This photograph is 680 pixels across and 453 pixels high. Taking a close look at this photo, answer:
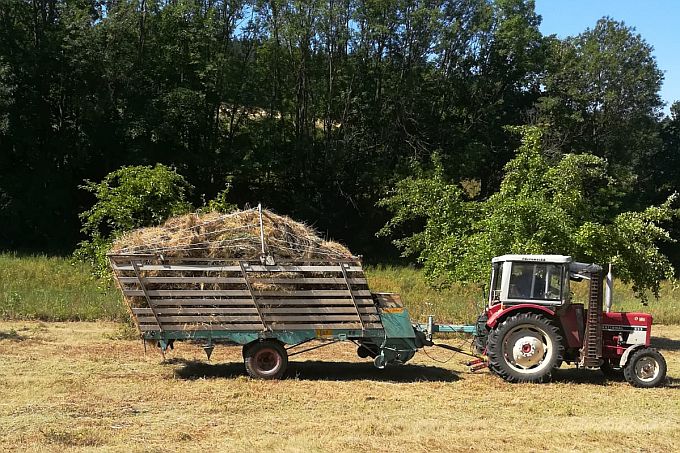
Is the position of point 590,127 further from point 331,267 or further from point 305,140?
point 331,267

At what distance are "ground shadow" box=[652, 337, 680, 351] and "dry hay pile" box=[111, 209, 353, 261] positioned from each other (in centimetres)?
1002

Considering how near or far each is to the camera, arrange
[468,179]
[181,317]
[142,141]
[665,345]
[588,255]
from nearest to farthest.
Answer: [181,317] → [588,255] → [665,345] → [142,141] → [468,179]

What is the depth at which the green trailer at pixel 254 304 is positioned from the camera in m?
10.3

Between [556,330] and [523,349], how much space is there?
61 cm

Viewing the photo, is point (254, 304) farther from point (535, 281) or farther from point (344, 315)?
point (535, 281)

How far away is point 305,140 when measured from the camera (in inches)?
1405

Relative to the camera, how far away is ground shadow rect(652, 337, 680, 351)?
16.6 m

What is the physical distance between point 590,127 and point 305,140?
15378 millimetres

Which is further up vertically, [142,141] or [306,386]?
[142,141]

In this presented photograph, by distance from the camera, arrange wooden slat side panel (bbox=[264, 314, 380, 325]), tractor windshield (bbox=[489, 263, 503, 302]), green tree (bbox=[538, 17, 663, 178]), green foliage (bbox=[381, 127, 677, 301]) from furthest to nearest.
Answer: green tree (bbox=[538, 17, 663, 178]), green foliage (bbox=[381, 127, 677, 301]), tractor windshield (bbox=[489, 263, 503, 302]), wooden slat side panel (bbox=[264, 314, 380, 325])

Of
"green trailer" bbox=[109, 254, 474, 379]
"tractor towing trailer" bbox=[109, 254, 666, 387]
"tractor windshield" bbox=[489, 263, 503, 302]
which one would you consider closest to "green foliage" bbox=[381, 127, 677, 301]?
"tractor windshield" bbox=[489, 263, 503, 302]

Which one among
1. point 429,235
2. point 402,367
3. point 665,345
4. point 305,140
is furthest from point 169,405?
point 305,140

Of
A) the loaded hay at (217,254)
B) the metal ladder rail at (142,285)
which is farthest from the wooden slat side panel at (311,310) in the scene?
the metal ladder rail at (142,285)

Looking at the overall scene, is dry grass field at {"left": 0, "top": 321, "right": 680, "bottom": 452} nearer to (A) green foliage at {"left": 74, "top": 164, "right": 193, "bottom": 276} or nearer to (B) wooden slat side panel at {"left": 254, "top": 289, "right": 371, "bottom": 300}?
(B) wooden slat side panel at {"left": 254, "top": 289, "right": 371, "bottom": 300}
